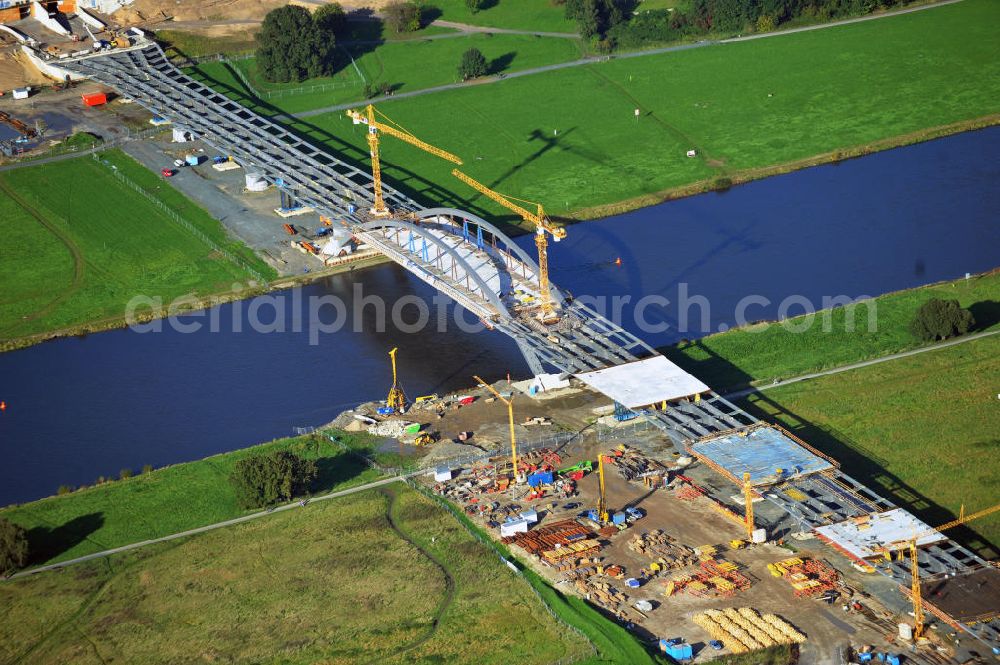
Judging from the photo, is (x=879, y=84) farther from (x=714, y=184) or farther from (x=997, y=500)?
(x=997, y=500)

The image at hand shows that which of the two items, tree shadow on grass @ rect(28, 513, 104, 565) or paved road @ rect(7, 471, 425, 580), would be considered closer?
paved road @ rect(7, 471, 425, 580)

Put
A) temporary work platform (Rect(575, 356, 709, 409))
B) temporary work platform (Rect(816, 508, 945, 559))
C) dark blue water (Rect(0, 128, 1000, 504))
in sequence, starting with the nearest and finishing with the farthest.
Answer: temporary work platform (Rect(816, 508, 945, 559)), temporary work platform (Rect(575, 356, 709, 409)), dark blue water (Rect(0, 128, 1000, 504))

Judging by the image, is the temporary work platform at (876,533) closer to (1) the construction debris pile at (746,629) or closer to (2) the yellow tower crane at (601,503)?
(1) the construction debris pile at (746,629)

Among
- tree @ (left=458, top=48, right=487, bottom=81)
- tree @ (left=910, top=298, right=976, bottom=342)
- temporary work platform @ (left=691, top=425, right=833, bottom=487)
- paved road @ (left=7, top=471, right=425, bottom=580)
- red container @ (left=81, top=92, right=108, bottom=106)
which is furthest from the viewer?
tree @ (left=458, top=48, right=487, bottom=81)

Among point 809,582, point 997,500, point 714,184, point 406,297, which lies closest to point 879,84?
point 714,184

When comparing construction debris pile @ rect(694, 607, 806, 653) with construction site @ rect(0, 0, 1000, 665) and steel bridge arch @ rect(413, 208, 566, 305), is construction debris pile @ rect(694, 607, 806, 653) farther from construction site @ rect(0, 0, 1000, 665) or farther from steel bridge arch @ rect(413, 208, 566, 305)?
steel bridge arch @ rect(413, 208, 566, 305)

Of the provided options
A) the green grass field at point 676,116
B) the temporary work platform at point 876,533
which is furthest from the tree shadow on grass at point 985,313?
the green grass field at point 676,116

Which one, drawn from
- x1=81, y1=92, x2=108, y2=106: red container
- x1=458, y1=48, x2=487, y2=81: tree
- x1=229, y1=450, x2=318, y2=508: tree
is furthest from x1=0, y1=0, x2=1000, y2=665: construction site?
x1=81, y1=92, x2=108, y2=106: red container

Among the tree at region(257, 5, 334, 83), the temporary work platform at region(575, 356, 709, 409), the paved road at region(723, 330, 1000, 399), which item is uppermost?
the tree at region(257, 5, 334, 83)
